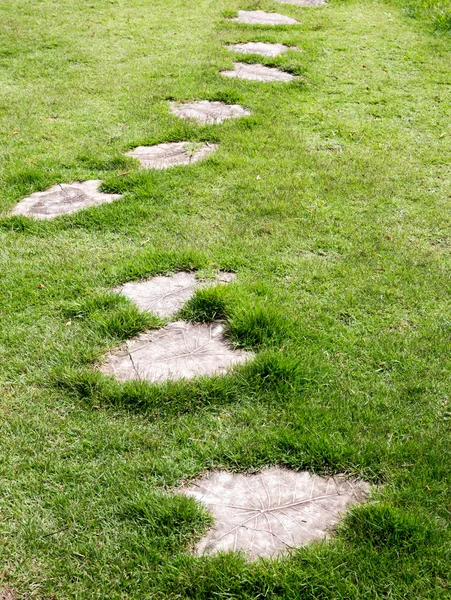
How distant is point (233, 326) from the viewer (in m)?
3.00

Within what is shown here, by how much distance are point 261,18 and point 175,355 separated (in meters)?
6.50

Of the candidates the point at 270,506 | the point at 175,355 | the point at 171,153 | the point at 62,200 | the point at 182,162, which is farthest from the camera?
the point at 171,153

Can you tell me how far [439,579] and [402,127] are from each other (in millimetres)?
4125

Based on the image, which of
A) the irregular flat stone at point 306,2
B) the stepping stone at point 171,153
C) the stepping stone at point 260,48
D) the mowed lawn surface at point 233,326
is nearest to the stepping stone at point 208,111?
the mowed lawn surface at point 233,326

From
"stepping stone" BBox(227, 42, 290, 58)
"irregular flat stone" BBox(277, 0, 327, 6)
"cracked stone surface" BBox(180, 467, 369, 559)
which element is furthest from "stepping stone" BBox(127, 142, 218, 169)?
"irregular flat stone" BBox(277, 0, 327, 6)

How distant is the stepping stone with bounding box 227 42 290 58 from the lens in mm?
6883

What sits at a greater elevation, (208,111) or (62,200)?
(208,111)

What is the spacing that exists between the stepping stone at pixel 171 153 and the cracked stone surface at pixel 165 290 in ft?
4.76

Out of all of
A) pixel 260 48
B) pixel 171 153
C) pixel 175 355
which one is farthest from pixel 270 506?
pixel 260 48

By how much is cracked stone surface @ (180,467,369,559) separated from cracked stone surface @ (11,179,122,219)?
2.32m

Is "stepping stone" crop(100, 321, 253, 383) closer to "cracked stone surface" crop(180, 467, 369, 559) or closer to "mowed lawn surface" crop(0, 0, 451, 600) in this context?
"mowed lawn surface" crop(0, 0, 451, 600)

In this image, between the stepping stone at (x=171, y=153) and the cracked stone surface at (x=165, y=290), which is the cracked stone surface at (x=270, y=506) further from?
the stepping stone at (x=171, y=153)

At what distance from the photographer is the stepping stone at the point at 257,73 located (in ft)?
20.4

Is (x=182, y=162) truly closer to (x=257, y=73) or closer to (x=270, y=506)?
(x=257, y=73)
